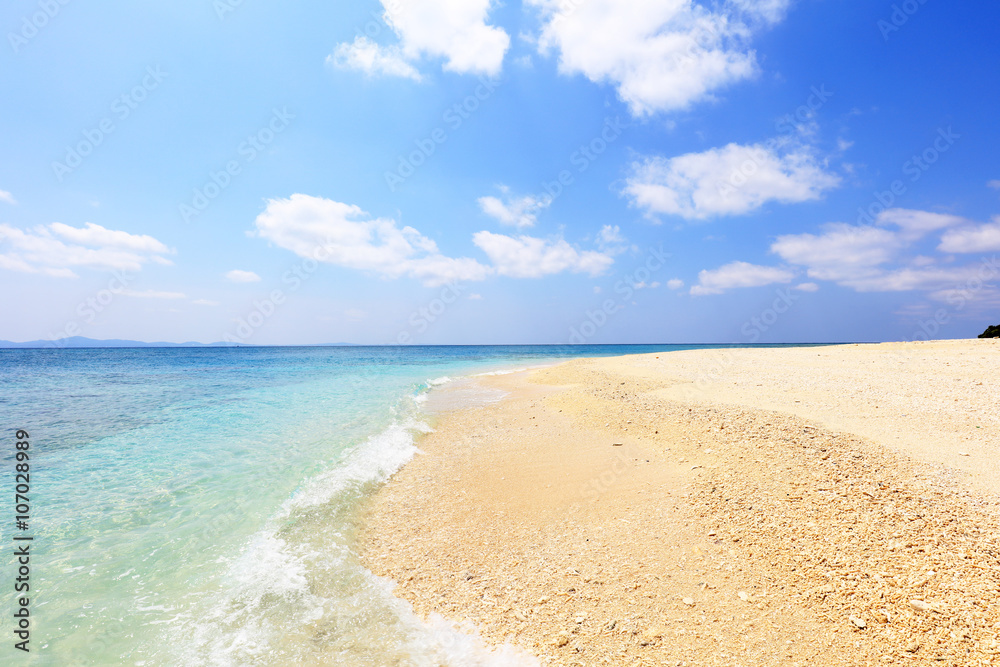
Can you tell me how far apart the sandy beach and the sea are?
1.77 ft

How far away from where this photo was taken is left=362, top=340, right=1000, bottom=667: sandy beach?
3668 millimetres

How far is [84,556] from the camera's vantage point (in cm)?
593

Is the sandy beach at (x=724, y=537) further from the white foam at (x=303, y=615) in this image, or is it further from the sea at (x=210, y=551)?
the sea at (x=210, y=551)

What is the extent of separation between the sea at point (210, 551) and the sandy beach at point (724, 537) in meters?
A: 0.54

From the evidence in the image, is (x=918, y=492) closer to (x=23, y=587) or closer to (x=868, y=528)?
(x=868, y=528)

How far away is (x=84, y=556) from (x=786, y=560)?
9659 mm

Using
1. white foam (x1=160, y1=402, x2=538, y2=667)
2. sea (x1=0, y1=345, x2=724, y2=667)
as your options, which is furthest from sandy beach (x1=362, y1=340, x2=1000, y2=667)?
sea (x1=0, y1=345, x2=724, y2=667)

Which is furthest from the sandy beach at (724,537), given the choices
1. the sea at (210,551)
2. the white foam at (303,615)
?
the sea at (210,551)

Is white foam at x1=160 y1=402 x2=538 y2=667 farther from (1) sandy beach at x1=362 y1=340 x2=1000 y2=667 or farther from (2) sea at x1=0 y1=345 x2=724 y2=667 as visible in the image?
(1) sandy beach at x1=362 y1=340 x2=1000 y2=667

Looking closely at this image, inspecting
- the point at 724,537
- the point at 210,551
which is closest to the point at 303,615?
the point at 210,551

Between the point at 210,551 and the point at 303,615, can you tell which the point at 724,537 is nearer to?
the point at 303,615

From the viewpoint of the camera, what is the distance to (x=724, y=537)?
512cm

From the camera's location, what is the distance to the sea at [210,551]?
413 centimetres

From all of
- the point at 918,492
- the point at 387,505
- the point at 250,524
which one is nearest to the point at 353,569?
the point at 387,505
